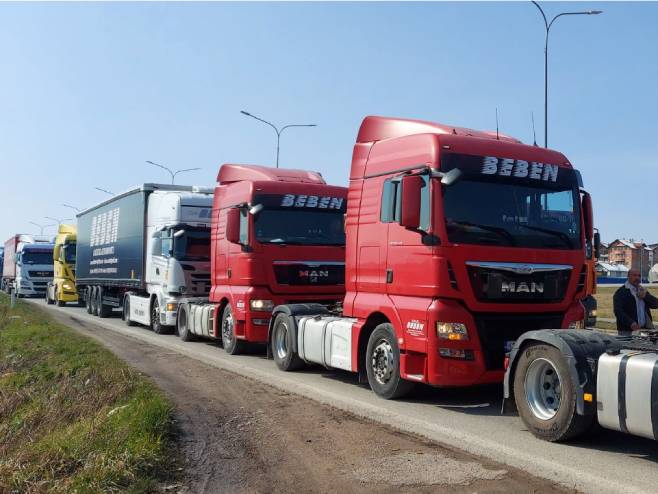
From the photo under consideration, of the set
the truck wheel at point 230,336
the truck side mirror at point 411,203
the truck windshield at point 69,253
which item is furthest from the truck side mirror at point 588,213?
the truck windshield at point 69,253

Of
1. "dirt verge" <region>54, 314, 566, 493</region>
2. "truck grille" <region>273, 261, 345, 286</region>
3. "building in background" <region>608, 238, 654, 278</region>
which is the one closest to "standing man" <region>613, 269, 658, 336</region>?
"dirt verge" <region>54, 314, 566, 493</region>

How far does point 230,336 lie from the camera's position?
46.7 feet

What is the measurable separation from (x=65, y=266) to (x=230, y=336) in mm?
21358

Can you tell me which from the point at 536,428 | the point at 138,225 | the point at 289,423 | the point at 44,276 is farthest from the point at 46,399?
the point at 44,276

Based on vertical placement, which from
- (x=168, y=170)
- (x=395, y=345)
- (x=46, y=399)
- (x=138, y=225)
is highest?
(x=168, y=170)

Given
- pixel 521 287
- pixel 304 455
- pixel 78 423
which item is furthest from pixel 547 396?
pixel 78 423

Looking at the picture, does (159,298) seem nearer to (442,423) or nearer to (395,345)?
(395,345)

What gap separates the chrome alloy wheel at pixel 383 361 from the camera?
911cm

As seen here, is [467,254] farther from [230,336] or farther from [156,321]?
[156,321]

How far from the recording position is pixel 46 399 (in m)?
9.84

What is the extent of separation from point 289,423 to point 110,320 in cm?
1828

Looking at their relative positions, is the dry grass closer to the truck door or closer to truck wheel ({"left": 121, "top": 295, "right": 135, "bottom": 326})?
the truck door

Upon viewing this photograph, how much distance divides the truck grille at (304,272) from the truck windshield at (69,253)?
72.1 feet

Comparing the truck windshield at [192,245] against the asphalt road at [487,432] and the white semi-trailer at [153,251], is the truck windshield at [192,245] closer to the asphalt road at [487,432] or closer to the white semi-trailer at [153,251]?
the white semi-trailer at [153,251]
